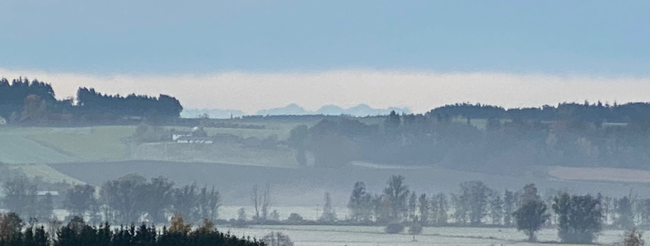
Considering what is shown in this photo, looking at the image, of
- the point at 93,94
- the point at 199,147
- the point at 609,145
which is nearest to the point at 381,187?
the point at 199,147

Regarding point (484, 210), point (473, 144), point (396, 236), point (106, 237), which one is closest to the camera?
point (106, 237)

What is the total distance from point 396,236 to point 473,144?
212ft

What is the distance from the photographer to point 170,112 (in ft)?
619

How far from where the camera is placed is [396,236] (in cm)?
11575

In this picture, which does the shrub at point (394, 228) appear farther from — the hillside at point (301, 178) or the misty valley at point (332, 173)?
the hillside at point (301, 178)

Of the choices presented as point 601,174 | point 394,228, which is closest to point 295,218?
point 394,228

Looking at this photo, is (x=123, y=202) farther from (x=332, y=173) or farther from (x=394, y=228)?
(x=332, y=173)

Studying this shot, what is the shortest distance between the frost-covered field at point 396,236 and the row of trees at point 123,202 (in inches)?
354

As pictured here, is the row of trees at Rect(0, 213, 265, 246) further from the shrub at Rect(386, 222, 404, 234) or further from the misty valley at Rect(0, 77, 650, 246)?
the shrub at Rect(386, 222, 404, 234)

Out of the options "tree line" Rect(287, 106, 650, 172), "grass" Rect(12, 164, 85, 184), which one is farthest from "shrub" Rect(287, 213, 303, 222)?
"tree line" Rect(287, 106, 650, 172)

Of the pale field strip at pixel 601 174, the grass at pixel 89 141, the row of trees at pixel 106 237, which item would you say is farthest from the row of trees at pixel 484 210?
the row of trees at pixel 106 237

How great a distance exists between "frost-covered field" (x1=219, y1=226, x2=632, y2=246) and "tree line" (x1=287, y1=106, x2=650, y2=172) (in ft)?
160

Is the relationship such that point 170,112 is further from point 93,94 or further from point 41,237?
point 41,237

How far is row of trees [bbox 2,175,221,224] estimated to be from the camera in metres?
124
